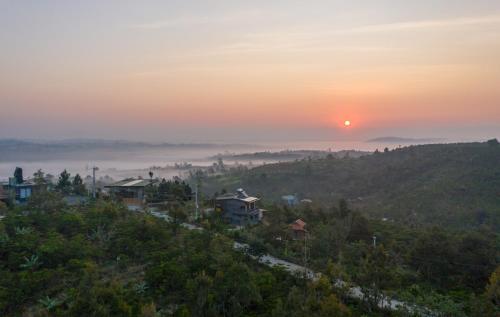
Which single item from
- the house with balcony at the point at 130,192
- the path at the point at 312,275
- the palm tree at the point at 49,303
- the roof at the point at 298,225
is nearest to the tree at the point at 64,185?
the house with balcony at the point at 130,192

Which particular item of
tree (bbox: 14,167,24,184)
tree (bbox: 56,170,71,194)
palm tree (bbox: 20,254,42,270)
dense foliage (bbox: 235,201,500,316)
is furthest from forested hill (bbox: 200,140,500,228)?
palm tree (bbox: 20,254,42,270)

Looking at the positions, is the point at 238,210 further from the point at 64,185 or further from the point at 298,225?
the point at 64,185

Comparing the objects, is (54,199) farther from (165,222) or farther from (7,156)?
(7,156)

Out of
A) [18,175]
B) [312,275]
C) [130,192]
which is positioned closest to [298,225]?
[312,275]

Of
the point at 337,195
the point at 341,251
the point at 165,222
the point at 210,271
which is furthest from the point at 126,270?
the point at 337,195

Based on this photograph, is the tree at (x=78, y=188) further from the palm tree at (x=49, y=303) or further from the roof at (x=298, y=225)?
the palm tree at (x=49, y=303)

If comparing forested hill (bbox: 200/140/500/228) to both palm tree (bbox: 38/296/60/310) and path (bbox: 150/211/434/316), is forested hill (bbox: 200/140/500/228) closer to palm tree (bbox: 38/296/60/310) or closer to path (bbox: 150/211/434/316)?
path (bbox: 150/211/434/316)
